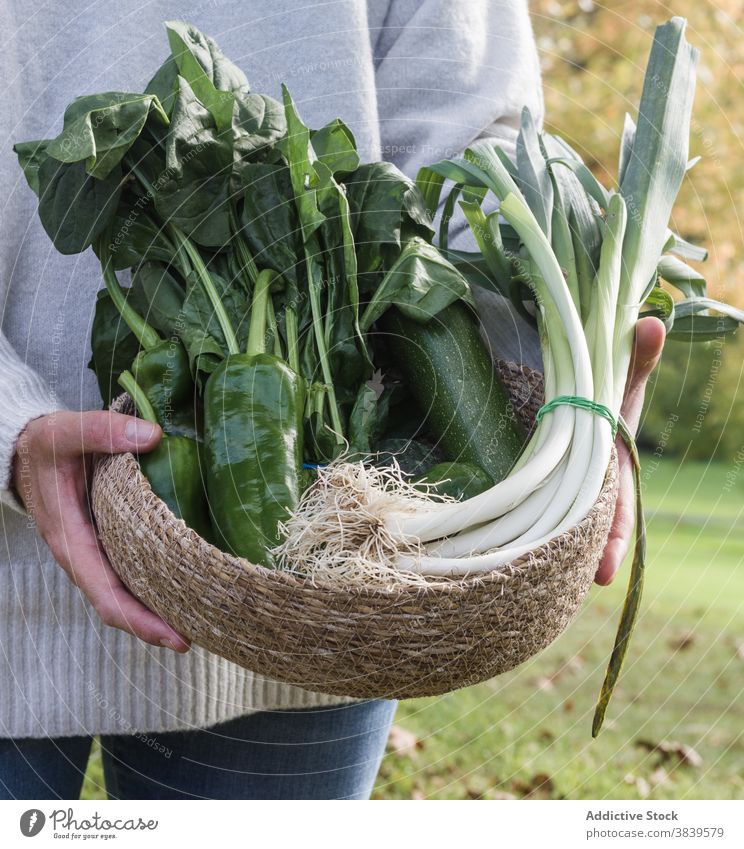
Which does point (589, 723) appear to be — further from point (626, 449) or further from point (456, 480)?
point (456, 480)

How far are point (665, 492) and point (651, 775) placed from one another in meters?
3.63

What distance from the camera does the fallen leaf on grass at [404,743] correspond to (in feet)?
7.76

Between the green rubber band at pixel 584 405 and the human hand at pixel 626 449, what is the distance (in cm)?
11

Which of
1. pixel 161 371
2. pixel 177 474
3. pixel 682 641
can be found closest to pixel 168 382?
pixel 161 371

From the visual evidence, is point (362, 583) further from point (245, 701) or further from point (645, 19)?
point (645, 19)

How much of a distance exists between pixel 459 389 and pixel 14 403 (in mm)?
497

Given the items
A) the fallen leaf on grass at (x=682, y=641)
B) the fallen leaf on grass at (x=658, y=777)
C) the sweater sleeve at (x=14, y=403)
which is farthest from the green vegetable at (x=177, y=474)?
the fallen leaf on grass at (x=682, y=641)

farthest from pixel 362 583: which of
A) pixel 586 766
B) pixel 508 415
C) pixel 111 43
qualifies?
pixel 586 766

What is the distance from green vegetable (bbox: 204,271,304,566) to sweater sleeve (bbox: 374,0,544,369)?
0.37m

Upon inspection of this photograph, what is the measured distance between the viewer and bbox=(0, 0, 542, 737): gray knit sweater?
1098mm

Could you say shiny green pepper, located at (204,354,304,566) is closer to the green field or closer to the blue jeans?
the blue jeans

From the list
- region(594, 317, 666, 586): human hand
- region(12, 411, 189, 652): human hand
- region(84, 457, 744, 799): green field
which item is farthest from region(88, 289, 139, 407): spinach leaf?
region(84, 457, 744, 799): green field

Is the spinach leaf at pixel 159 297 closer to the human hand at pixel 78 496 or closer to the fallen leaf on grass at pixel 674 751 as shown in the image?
the human hand at pixel 78 496

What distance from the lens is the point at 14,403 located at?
964mm
